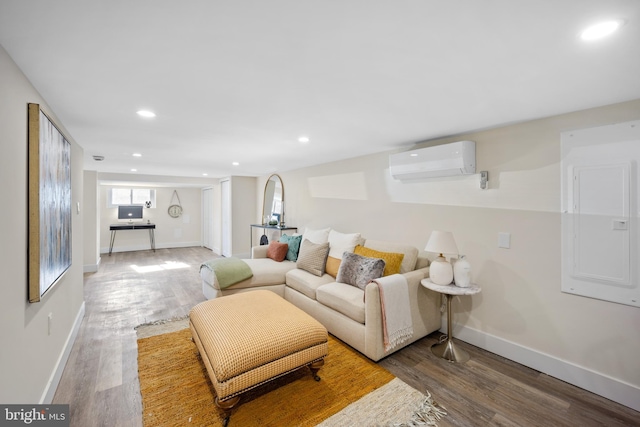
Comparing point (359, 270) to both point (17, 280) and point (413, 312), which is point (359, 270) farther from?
point (17, 280)

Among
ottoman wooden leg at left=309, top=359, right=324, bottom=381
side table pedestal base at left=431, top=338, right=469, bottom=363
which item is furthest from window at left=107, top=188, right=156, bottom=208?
side table pedestal base at left=431, top=338, right=469, bottom=363

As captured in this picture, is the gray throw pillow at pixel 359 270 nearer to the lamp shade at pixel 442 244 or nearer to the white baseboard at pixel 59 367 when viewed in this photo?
the lamp shade at pixel 442 244

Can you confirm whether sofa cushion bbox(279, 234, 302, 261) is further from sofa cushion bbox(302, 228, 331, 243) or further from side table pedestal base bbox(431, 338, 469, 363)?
side table pedestal base bbox(431, 338, 469, 363)

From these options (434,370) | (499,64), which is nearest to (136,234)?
(434,370)

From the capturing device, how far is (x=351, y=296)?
2.71 metres

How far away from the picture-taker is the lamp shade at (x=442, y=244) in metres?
2.51

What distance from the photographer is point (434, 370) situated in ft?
7.71

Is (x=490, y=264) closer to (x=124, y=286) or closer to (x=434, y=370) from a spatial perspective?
(x=434, y=370)

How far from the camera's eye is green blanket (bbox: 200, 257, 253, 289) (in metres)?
3.53

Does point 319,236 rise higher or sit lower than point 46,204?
lower

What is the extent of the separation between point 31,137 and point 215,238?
22.0ft

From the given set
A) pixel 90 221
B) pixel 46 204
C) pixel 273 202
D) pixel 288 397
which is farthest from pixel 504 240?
pixel 90 221

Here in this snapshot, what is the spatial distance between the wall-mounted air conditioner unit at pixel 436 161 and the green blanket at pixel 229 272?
2.28 meters

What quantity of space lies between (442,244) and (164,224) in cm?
850
